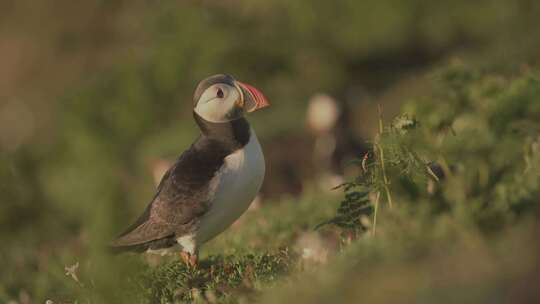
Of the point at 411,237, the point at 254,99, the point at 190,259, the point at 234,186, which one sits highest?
the point at 254,99

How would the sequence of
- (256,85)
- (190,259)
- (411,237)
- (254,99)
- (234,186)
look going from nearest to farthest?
(411,237), (234,186), (254,99), (190,259), (256,85)

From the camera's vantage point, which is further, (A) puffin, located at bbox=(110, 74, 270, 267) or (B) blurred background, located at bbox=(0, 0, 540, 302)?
(B) blurred background, located at bbox=(0, 0, 540, 302)

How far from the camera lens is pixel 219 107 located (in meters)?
5.92

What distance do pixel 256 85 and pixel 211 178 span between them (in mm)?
11890

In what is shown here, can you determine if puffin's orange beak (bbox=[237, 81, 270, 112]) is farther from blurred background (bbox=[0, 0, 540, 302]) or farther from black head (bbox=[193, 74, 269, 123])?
blurred background (bbox=[0, 0, 540, 302])

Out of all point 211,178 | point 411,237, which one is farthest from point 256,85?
point 411,237

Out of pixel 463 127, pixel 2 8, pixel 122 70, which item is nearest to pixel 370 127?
pixel 122 70

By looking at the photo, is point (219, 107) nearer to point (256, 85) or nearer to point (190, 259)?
point (190, 259)

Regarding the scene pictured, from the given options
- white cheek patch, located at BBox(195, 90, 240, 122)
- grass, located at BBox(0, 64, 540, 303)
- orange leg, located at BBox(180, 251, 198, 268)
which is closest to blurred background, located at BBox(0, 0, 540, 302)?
grass, located at BBox(0, 64, 540, 303)

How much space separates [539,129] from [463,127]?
462 millimetres

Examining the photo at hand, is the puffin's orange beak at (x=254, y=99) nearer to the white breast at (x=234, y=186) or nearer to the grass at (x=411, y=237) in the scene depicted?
the white breast at (x=234, y=186)

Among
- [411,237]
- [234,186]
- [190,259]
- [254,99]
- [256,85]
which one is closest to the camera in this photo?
[411,237]

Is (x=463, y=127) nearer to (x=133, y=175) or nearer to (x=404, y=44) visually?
(x=133, y=175)

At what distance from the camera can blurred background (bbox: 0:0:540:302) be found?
13.7 m
